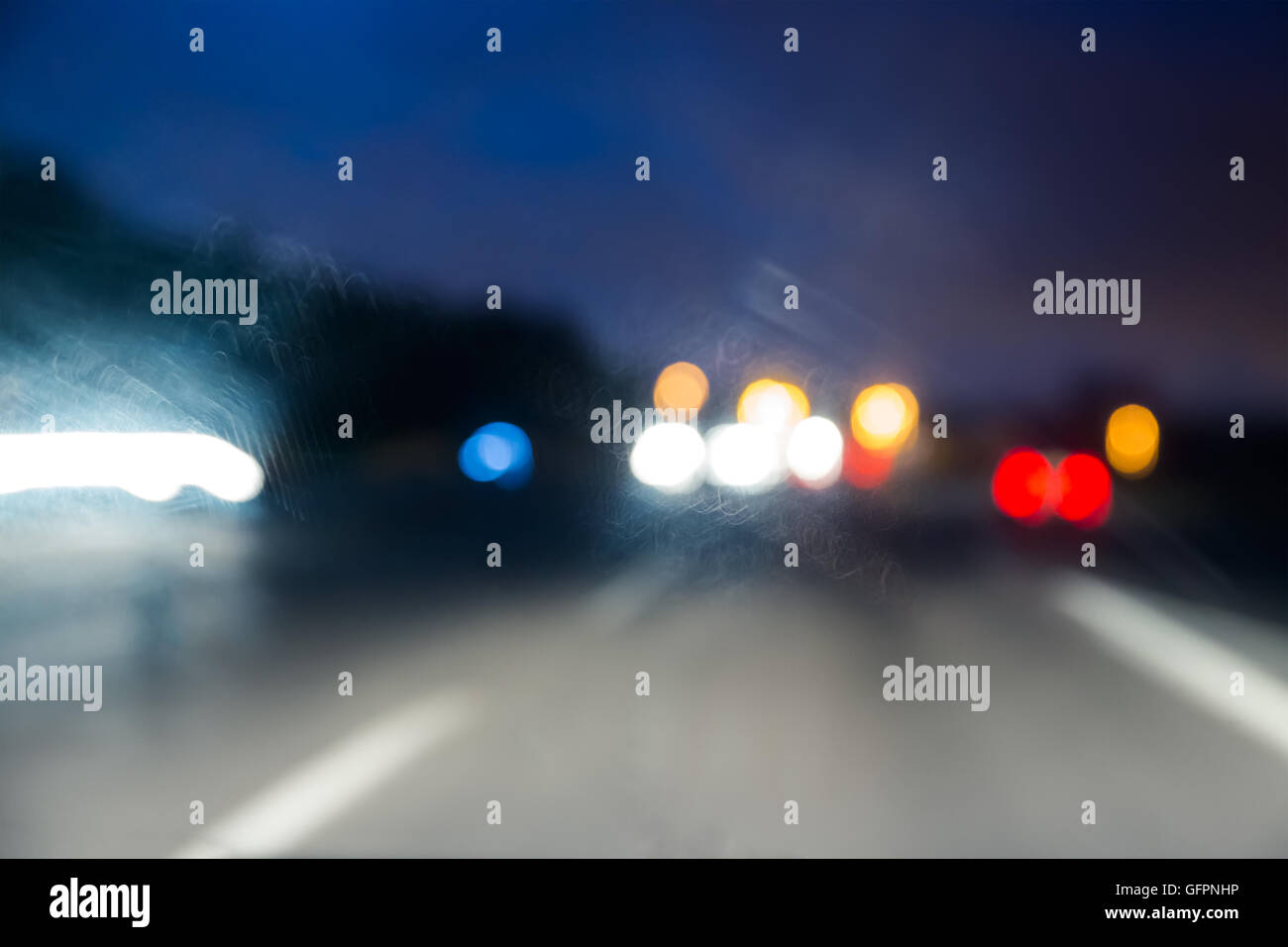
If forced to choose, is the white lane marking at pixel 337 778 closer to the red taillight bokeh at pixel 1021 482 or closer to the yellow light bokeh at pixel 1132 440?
the red taillight bokeh at pixel 1021 482

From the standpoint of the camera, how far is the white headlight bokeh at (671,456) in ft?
7.55

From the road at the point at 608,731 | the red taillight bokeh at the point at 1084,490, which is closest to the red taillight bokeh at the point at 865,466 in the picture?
the road at the point at 608,731

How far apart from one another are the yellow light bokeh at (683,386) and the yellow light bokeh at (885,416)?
0.54 metres

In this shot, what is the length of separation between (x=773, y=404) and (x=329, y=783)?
202 cm

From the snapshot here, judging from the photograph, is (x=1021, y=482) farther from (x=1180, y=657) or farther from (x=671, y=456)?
(x=671, y=456)

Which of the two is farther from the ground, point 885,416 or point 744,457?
point 885,416

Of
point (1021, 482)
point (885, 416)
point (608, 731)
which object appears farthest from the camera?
point (1021, 482)

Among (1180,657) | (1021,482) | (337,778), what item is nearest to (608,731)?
(337,778)

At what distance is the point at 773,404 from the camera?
7.74ft

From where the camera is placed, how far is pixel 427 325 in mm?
2396

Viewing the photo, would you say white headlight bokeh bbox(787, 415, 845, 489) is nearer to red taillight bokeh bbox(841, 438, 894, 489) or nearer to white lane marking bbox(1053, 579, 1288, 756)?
red taillight bokeh bbox(841, 438, 894, 489)
